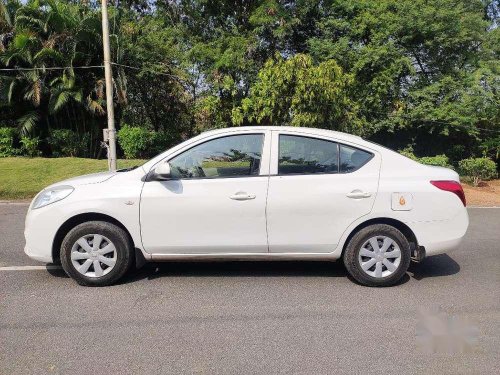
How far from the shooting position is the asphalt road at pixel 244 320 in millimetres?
3229

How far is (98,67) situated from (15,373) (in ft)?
52.6

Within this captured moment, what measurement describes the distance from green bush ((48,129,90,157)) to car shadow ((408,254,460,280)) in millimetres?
14942

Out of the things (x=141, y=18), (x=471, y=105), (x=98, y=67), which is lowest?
(x=471, y=105)

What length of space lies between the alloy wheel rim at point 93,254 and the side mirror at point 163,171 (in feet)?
2.70

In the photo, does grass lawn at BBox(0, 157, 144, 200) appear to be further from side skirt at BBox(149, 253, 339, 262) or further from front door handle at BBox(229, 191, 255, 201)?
front door handle at BBox(229, 191, 255, 201)

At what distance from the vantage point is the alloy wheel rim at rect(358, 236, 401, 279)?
469 centimetres

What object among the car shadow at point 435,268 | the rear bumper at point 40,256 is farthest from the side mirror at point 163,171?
the car shadow at point 435,268

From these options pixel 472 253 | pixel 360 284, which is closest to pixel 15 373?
pixel 360 284

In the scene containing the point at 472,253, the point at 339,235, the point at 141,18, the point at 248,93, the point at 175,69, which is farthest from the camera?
the point at 141,18

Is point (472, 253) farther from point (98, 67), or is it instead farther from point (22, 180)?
point (98, 67)

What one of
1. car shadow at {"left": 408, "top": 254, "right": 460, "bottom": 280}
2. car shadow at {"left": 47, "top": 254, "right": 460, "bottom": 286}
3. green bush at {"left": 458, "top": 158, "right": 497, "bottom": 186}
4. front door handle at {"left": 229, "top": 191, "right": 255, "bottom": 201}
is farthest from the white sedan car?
green bush at {"left": 458, "top": 158, "right": 497, "bottom": 186}

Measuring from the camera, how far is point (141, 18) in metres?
21.5

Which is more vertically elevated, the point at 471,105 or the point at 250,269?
the point at 471,105

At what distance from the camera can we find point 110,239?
4.64 meters
